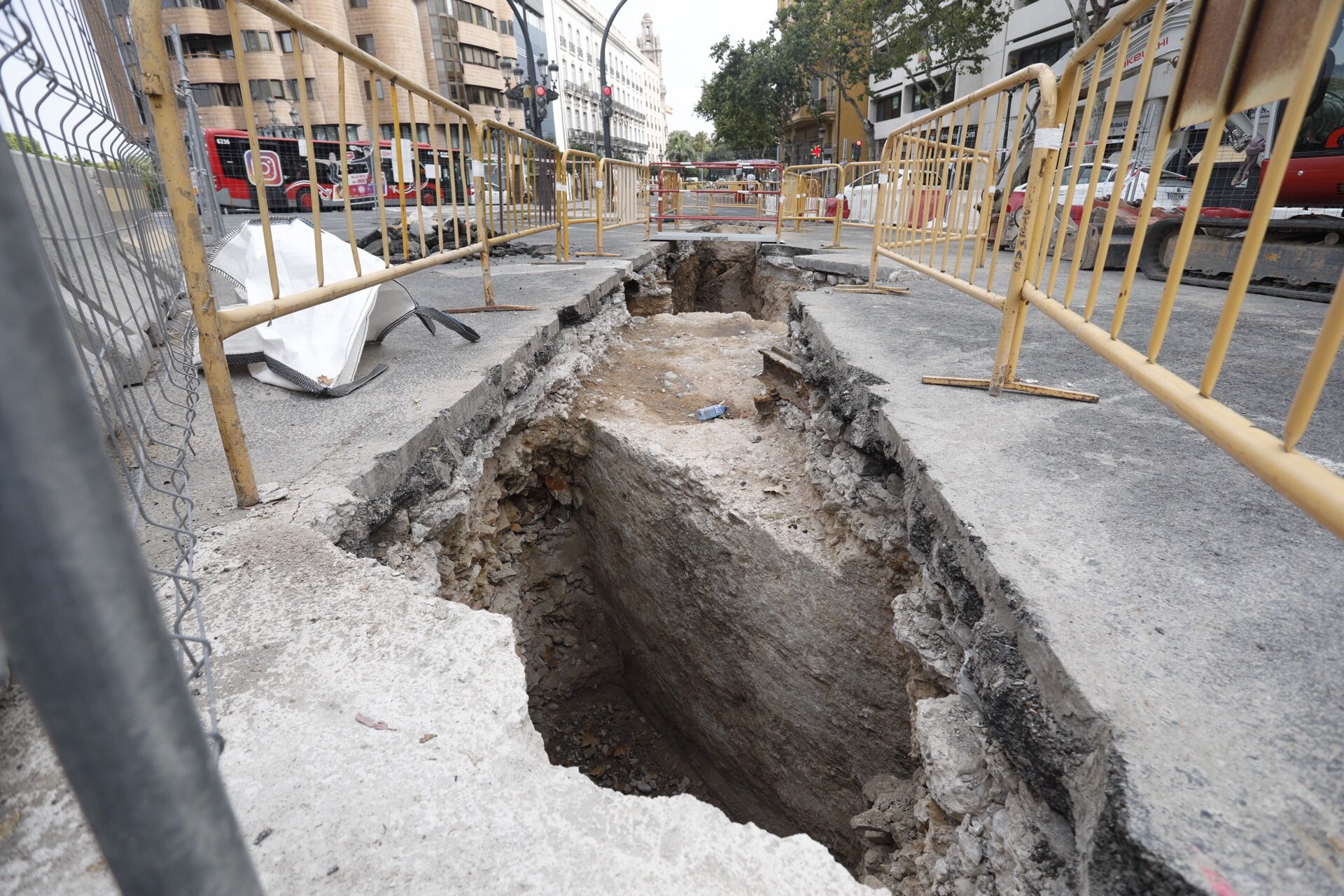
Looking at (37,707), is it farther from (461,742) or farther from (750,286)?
(750,286)

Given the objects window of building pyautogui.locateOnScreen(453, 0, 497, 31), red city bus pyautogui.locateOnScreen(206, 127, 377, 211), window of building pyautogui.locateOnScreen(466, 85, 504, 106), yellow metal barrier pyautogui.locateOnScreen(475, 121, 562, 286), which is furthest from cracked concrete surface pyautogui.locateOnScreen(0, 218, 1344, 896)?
window of building pyautogui.locateOnScreen(453, 0, 497, 31)

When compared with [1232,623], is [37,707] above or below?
above

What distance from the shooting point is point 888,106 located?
33.3 meters

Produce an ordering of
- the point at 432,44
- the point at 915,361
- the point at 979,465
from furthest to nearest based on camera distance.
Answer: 1. the point at 432,44
2. the point at 915,361
3. the point at 979,465

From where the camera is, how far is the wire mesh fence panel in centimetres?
174

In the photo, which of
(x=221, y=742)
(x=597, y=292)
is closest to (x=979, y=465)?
(x=221, y=742)

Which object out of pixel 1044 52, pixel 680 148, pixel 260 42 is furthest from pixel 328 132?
pixel 680 148

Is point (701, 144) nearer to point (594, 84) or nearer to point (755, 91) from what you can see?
point (594, 84)

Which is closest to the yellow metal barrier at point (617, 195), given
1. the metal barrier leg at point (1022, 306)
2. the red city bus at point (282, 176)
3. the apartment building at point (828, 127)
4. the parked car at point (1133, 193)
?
the parked car at point (1133, 193)

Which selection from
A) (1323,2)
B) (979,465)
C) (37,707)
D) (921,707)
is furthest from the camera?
(979,465)

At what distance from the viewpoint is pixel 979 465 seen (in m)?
2.27

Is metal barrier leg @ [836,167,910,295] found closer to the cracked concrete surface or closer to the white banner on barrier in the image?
the white banner on barrier

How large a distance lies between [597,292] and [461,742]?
15.5ft

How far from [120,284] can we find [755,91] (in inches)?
1407
